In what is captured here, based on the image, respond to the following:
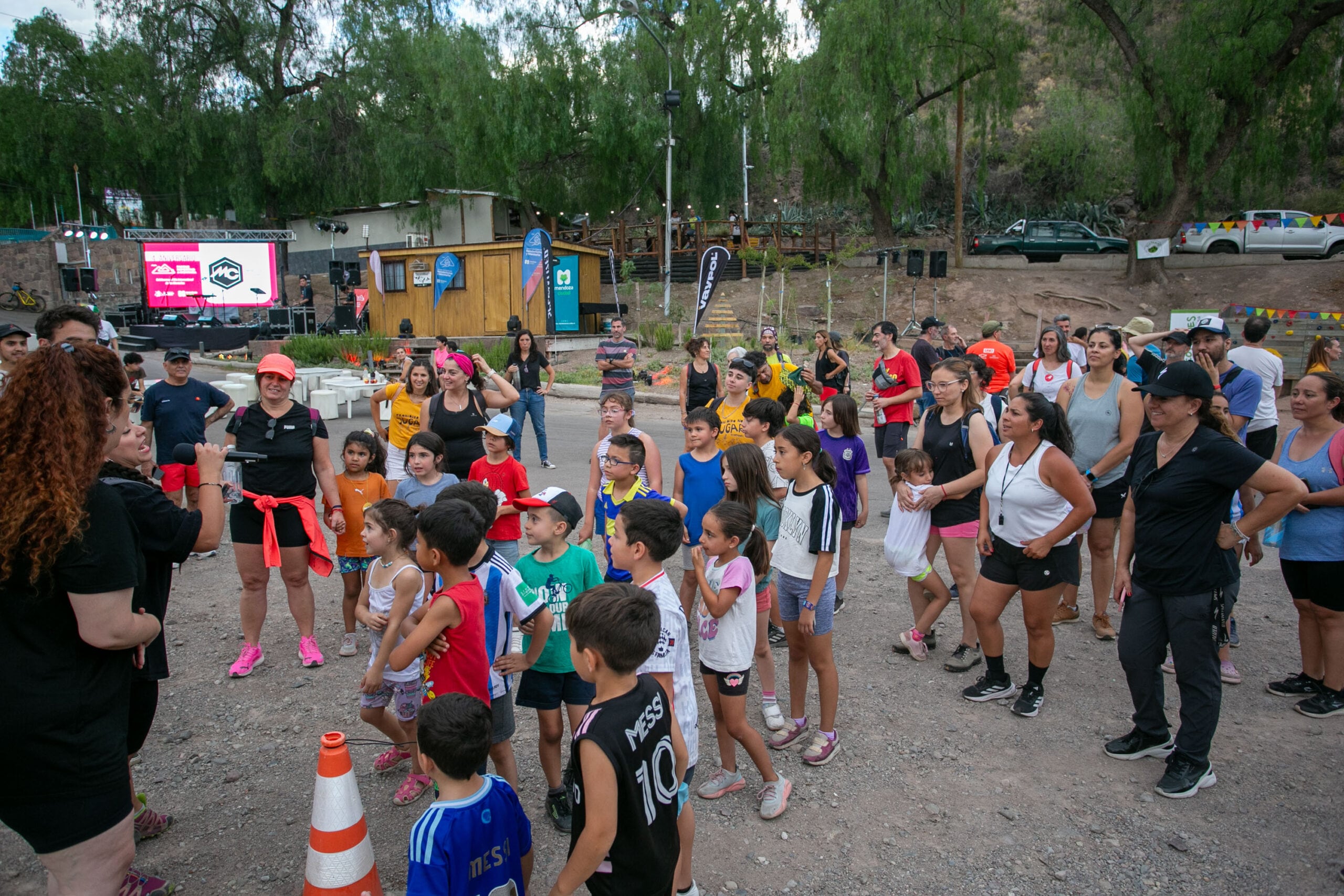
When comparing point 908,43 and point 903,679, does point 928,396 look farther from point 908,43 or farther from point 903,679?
point 908,43

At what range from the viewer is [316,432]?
194 inches

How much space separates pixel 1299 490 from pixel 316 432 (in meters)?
4.93

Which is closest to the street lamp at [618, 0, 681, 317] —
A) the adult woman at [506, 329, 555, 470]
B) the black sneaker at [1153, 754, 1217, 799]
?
the adult woman at [506, 329, 555, 470]

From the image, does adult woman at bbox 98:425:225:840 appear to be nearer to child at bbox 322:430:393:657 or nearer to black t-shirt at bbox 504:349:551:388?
child at bbox 322:430:393:657

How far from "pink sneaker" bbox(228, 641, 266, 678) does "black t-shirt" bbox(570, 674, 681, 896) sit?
332 cm

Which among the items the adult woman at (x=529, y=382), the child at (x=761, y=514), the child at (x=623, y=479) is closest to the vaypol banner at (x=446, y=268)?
the adult woman at (x=529, y=382)

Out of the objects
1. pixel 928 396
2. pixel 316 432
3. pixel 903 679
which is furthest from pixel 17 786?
pixel 928 396

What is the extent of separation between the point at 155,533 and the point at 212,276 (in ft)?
90.5

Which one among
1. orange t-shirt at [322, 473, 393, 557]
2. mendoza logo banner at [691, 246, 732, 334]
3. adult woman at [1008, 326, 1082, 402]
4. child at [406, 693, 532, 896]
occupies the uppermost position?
mendoza logo banner at [691, 246, 732, 334]

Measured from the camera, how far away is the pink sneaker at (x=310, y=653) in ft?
16.0

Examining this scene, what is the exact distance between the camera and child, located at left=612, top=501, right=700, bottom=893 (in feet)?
9.34

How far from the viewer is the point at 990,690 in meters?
4.44

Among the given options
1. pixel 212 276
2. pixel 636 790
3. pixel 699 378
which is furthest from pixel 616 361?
pixel 212 276

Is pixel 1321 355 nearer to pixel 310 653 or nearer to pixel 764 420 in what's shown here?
pixel 764 420
